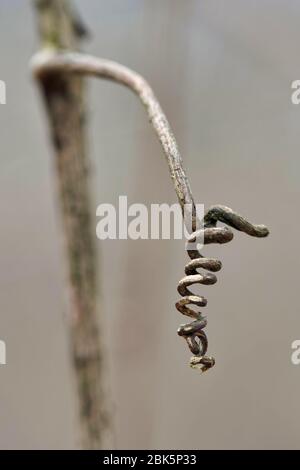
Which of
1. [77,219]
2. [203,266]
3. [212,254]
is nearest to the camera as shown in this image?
[203,266]

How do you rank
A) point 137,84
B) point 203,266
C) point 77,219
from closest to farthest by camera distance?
point 203,266 → point 137,84 → point 77,219

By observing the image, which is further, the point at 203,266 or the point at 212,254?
the point at 212,254

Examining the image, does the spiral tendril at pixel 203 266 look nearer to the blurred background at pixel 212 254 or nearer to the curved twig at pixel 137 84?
the curved twig at pixel 137 84

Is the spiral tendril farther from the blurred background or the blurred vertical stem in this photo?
the blurred background

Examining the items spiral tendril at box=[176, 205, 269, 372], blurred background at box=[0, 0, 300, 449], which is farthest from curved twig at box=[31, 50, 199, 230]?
blurred background at box=[0, 0, 300, 449]

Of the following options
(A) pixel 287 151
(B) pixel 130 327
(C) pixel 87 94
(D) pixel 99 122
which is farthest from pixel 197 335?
(D) pixel 99 122

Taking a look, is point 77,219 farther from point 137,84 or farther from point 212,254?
point 212,254

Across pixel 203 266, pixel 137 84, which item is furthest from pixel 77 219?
pixel 203 266
